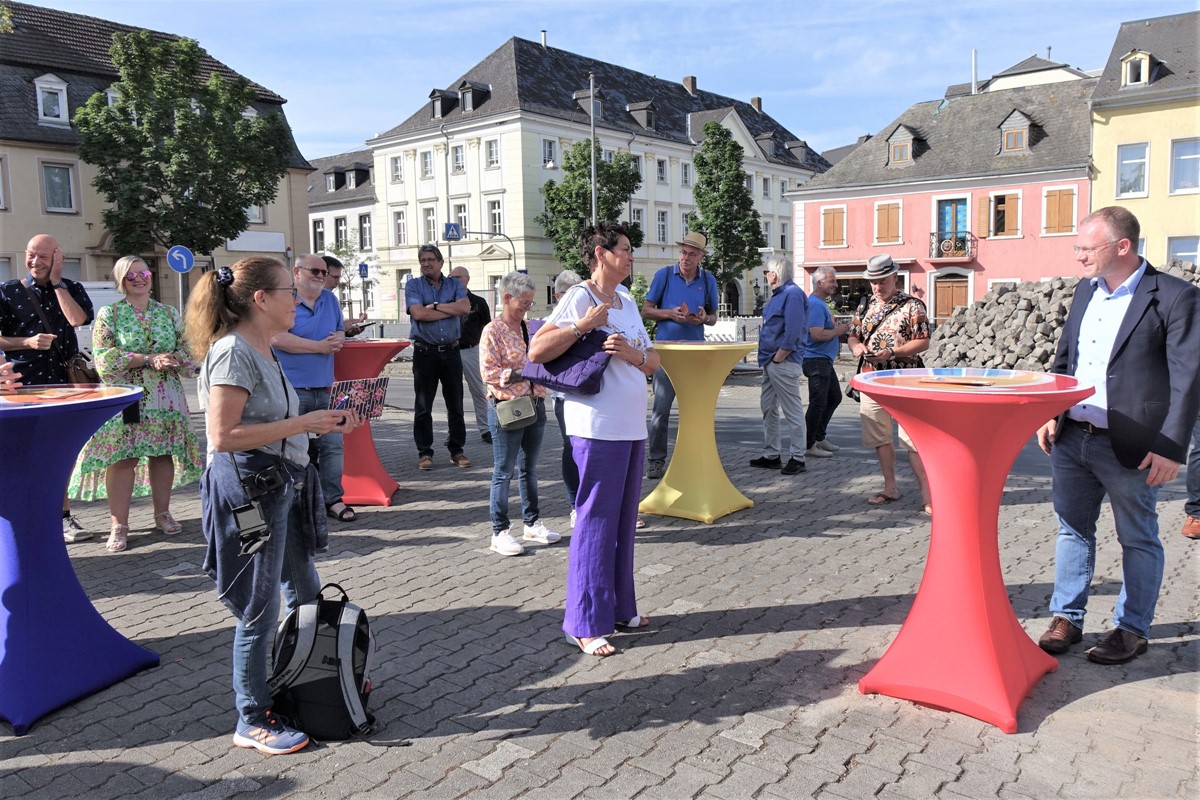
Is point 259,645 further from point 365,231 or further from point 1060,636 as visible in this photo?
point 365,231

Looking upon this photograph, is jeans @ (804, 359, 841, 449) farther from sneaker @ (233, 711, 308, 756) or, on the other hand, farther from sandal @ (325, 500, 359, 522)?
sneaker @ (233, 711, 308, 756)

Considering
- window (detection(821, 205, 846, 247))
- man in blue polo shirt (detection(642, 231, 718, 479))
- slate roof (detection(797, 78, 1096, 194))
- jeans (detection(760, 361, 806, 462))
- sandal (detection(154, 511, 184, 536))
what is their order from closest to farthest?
sandal (detection(154, 511, 184, 536))
man in blue polo shirt (detection(642, 231, 718, 479))
jeans (detection(760, 361, 806, 462))
slate roof (detection(797, 78, 1096, 194))
window (detection(821, 205, 846, 247))

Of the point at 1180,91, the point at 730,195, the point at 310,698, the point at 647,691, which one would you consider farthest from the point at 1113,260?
the point at 730,195

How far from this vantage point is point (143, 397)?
599 centimetres

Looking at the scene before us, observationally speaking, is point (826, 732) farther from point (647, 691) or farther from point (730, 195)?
point (730, 195)

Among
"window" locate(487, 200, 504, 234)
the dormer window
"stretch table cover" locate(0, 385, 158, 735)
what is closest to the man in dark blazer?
"stretch table cover" locate(0, 385, 158, 735)

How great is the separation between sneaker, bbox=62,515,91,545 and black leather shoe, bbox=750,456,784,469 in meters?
5.70

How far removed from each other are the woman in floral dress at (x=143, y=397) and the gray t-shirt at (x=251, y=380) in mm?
3035

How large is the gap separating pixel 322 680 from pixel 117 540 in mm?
3414

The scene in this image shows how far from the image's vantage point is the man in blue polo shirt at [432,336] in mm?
8438

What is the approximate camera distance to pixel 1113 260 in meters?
3.87

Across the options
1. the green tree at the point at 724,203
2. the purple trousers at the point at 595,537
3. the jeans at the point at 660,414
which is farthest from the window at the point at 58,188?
the purple trousers at the point at 595,537

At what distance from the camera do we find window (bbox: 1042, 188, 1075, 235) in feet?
124

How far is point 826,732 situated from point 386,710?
1.77 metres
